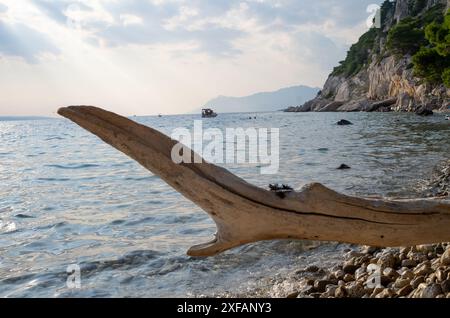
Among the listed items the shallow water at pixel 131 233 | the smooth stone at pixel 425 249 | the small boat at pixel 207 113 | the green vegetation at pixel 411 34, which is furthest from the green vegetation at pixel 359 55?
the smooth stone at pixel 425 249

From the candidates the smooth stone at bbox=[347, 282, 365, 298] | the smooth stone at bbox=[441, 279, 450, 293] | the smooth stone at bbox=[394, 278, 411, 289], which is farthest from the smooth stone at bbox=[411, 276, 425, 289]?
the smooth stone at bbox=[347, 282, 365, 298]

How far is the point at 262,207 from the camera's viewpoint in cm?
375

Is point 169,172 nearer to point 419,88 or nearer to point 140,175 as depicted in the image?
point 140,175

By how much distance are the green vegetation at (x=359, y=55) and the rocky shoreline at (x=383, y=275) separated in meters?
118

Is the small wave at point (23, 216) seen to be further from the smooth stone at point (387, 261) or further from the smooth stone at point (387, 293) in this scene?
the smooth stone at point (387, 293)

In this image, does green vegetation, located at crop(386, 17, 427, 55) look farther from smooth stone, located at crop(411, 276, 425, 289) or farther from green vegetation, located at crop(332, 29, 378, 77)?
smooth stone, located at crop(411, 276, 425, 289)

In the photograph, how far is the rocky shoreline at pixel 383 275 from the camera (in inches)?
186

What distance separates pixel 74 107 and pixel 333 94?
133m

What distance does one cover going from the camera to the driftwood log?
3.60 metres

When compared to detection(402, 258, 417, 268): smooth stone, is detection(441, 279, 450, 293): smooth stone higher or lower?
higher

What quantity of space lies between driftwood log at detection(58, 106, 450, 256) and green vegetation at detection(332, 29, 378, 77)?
12021cm

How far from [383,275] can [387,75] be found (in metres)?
91.5

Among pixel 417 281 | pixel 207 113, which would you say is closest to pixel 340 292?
pixel 417 281

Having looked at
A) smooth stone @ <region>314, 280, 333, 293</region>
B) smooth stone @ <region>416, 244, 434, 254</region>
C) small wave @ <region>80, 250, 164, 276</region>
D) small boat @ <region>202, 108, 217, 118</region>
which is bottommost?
small wave @ <region>80, 250, 164, 276</region>
